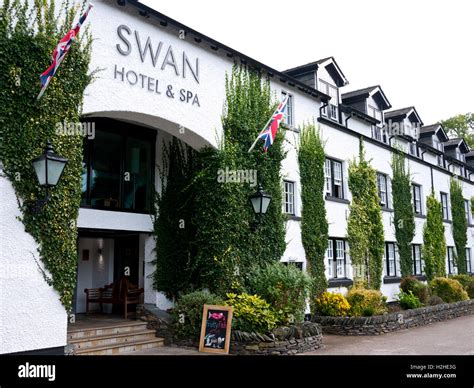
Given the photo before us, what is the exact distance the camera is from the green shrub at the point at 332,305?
15516mm

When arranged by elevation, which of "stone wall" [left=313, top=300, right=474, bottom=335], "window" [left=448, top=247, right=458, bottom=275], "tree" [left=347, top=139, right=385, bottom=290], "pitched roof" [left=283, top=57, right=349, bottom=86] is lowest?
"stone wall" [left=313, top=300, right=474, bottom=335]

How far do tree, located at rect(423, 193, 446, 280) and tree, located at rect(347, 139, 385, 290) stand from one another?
5.54 m

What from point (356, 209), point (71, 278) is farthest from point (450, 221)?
point (71, 278)

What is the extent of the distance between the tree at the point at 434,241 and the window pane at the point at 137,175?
16184mm

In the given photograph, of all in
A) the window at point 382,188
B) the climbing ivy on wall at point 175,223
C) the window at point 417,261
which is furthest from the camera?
the window at point 417,261

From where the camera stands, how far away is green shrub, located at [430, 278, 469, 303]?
20594 millimetres

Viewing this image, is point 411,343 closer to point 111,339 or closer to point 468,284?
point 111,339

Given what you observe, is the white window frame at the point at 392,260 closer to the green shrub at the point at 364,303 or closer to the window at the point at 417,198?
the window at the point at 417,198

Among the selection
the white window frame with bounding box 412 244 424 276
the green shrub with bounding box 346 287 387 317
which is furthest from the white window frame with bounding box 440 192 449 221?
the green shrub with bounding box 346 287 387 317

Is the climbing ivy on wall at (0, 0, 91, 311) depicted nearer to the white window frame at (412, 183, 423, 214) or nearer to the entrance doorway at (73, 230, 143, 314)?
the entrance doorway at (73, 230, 143, 314)

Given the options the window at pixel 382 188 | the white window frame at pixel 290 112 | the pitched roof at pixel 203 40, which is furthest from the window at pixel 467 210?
the white window frame at pixel 290 112

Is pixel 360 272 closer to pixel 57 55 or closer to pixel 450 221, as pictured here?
pixel 450 221

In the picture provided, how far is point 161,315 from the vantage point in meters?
12.8

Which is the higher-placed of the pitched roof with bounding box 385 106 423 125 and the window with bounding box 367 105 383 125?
the pitched roof with bounding box 385 106 423 125
